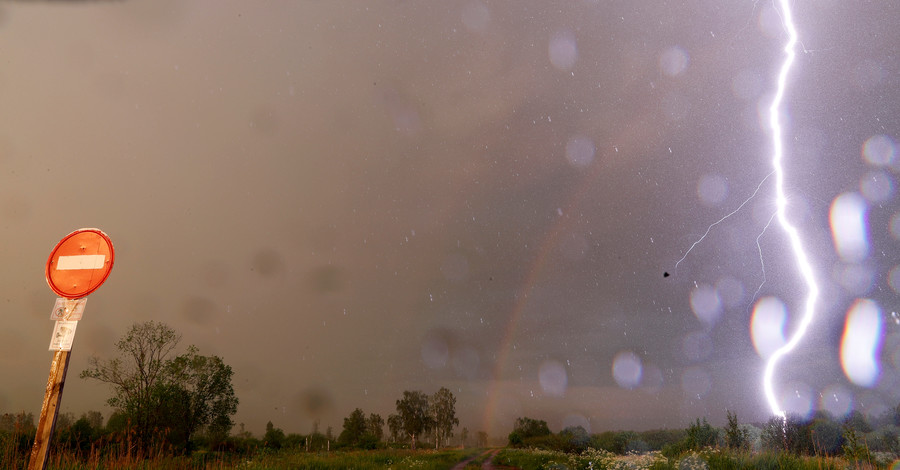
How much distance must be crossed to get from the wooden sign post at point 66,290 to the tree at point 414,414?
10982 cm

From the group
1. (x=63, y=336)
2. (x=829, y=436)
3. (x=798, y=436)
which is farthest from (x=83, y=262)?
(x=829, y=436)

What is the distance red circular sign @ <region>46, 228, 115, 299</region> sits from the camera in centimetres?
516

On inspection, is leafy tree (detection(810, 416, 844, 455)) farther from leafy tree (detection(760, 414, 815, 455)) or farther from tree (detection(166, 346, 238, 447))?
tree (detection(166, 346, 238, 447))

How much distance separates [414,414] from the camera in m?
110

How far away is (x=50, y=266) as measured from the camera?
5.24 metres

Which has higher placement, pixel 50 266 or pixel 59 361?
pixel 50 266

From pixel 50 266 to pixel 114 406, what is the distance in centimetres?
3242

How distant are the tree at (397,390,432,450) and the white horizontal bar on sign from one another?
361 feet

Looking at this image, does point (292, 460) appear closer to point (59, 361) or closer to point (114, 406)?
point (59, 361)

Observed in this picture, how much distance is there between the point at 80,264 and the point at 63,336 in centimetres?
79

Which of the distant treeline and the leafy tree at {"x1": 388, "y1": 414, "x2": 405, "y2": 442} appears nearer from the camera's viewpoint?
the distant treeline

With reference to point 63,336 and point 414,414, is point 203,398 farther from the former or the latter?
point 414,414

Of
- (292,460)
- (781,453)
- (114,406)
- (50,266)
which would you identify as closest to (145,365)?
(114,406)

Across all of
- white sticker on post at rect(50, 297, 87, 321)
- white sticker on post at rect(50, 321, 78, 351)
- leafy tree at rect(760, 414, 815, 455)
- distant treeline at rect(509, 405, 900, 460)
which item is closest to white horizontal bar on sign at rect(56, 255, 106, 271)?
white sticker on post at rect(50, 297, 87, 321)
